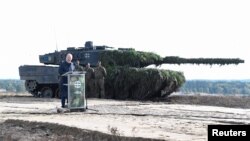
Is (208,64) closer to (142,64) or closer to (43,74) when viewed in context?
(142,64)

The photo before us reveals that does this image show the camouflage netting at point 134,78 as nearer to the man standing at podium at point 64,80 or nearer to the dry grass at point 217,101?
the dry grass at point 217,101

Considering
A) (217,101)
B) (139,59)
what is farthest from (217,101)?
(139,59)

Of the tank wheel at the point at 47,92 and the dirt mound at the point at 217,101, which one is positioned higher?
the tank wheel at the point at 47,92

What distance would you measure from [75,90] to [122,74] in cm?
1030

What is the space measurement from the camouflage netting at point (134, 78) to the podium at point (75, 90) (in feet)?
32.3

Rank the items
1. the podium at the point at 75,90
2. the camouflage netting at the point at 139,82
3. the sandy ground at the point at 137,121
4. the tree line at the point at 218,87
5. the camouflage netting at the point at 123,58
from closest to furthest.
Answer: the sandy ground at the point at 137,121 < the podium at the point at 75,90 < the camouflage netting at the point at 139,82 < the camouflage netting at the point at 123,58 < the tree line at the point at 218,87

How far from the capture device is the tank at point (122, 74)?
85.3 ft

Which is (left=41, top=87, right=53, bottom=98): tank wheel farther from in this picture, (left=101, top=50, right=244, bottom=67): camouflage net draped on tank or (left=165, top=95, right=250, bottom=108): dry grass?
(left=165, top=95, right=250, bottom=108): dry grass

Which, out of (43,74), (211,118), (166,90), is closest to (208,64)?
(166,90)

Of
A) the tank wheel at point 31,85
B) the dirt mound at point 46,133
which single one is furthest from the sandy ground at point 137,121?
the tank wheel at point 31,85

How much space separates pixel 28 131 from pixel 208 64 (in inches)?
653

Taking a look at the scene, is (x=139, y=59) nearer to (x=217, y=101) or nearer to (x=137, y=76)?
(x=137, y=76)

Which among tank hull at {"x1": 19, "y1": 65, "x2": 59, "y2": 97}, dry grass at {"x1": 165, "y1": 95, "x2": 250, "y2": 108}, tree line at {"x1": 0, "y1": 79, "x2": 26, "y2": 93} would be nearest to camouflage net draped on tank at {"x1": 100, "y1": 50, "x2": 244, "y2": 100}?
dry grass at {"x1": 165, "y1": 95, "x2": 250, "y2": 108}

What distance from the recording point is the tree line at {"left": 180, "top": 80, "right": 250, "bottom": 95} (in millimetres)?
39562
